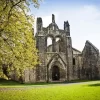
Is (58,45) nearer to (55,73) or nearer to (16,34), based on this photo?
(55,73)

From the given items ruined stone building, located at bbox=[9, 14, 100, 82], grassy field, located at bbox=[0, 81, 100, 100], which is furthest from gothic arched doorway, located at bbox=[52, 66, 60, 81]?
grassy field, located at bbox=[0, 81, 100, 100]

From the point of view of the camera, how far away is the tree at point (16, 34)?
18.7 metres

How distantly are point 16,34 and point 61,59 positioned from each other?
26.6 m

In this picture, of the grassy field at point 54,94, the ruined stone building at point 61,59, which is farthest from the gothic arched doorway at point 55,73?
the grassy field at point 54,94

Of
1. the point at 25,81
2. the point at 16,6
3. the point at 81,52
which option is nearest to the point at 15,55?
the point at 16,6

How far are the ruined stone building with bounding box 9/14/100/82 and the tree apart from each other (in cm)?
2163

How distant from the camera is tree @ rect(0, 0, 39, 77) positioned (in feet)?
61.4


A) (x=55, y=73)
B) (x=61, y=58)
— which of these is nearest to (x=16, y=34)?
(x=61, y=58)

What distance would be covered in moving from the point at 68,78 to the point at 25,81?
9147 mm

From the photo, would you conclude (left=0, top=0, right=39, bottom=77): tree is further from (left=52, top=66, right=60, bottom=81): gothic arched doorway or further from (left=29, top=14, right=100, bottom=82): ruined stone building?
(left=52, top=66, right=60, bottom=81): gothic arched doorway

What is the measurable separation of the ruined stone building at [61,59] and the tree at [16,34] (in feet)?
71.0

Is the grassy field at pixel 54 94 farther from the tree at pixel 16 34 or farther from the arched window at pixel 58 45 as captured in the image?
the arched window at pixel 58 45

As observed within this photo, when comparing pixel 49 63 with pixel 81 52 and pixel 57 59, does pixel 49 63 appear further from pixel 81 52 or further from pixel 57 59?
pixel 81 52

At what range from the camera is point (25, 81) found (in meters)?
41.6
